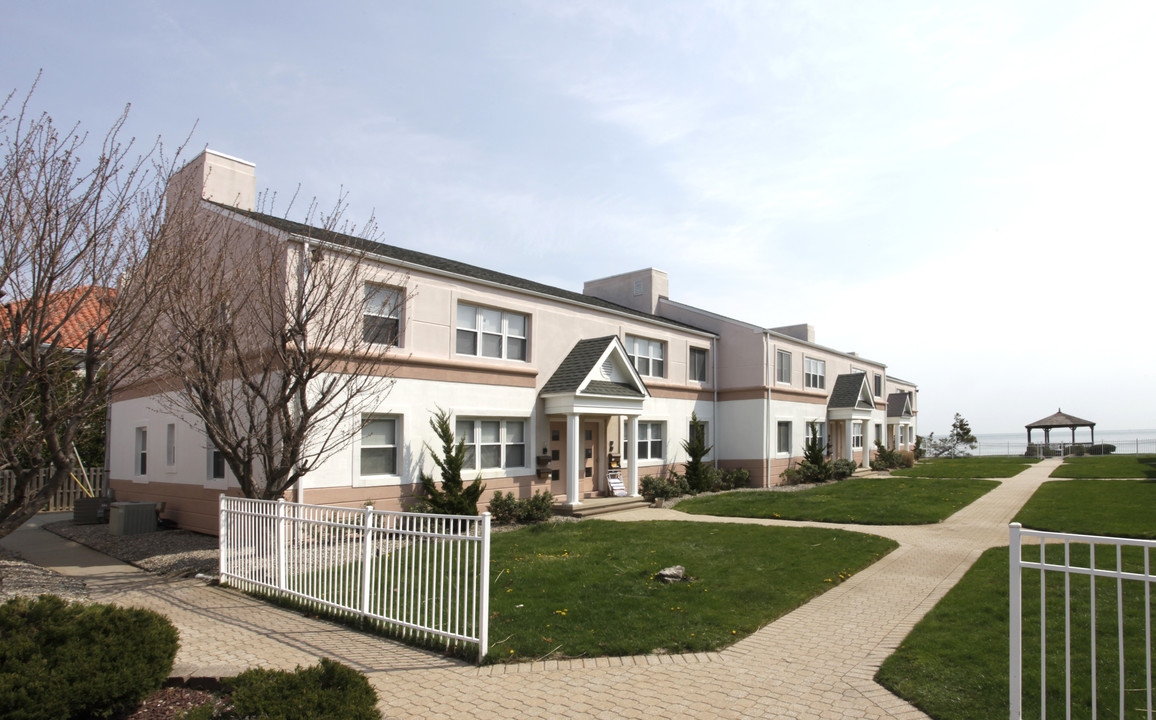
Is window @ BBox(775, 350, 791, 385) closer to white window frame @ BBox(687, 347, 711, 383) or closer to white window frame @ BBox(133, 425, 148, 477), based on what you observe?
white window frame @ BBox(687, 347, 711, 383)

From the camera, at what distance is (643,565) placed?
414 inches

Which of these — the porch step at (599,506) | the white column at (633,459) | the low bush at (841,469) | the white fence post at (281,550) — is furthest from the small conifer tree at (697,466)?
the white fence post at (281,550)

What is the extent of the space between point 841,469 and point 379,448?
21747mm

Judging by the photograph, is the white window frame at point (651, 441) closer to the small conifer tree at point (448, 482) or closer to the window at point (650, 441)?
the window at point (650, 441)

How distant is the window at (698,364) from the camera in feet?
83.4

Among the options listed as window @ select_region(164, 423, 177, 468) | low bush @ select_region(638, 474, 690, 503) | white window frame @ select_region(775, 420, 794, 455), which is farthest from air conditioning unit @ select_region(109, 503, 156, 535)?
white window frame @ select_region(775, 420, 794, 455)

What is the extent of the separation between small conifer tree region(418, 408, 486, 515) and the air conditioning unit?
6.99 metres

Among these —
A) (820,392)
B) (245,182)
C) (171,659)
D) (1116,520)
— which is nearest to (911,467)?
(820,392)

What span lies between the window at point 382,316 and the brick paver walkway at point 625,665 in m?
5.90

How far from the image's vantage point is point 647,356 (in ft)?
75.1

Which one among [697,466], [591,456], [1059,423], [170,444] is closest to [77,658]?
[170,444]

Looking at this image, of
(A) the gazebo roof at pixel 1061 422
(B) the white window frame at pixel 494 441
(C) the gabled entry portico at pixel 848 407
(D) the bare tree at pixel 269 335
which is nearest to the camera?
(D) the bare tree at pixel 269 335

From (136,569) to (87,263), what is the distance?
296 inches

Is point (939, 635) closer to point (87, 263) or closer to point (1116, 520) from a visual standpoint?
point (87, 263)
